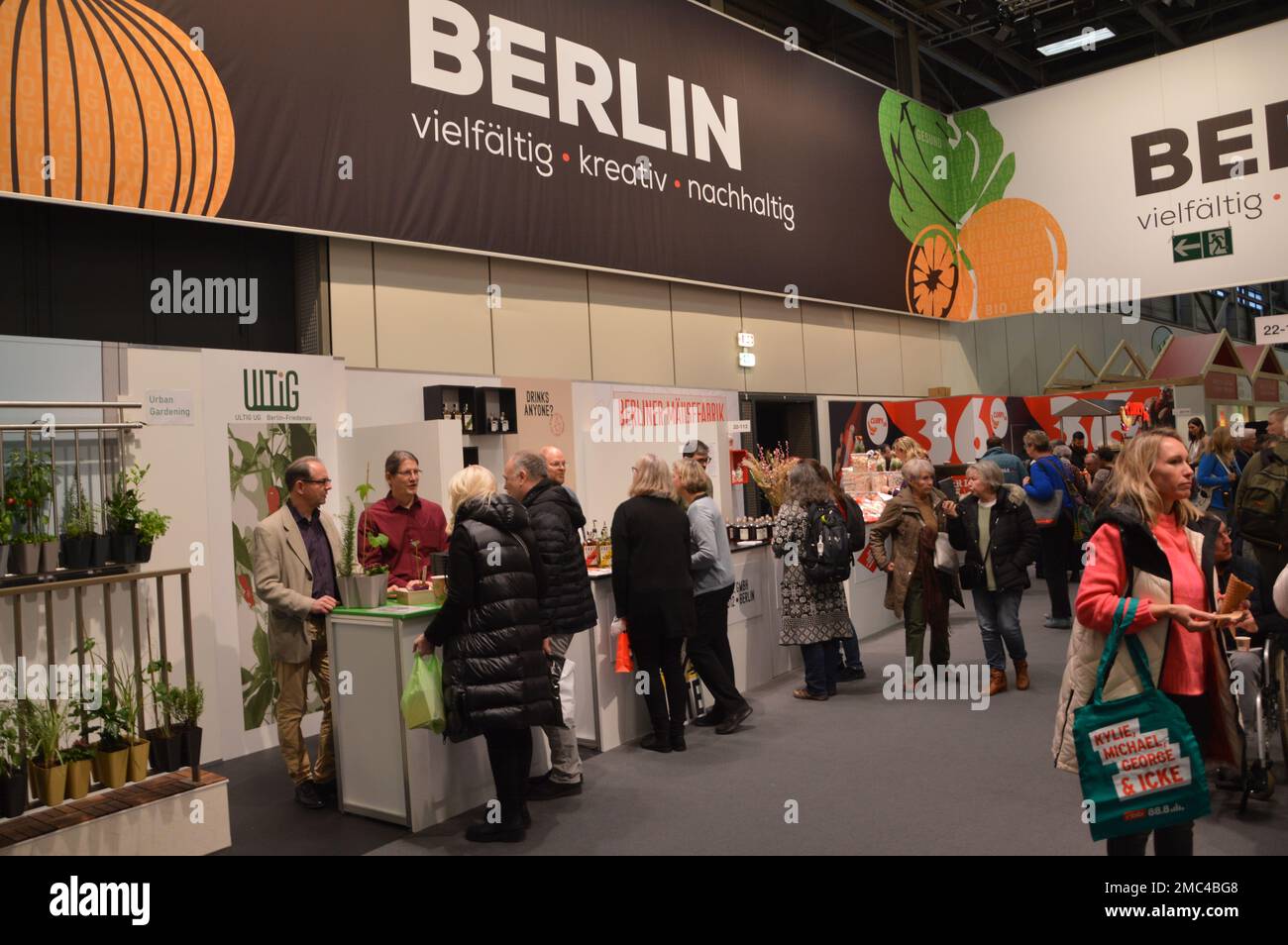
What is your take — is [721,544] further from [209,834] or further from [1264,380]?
[1264,380]

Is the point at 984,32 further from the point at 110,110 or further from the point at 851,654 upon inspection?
the point at 110,110

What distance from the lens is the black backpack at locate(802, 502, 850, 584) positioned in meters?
5.59

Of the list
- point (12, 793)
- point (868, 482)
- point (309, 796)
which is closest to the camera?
point (12, 793)

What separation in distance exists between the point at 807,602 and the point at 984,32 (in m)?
9.62

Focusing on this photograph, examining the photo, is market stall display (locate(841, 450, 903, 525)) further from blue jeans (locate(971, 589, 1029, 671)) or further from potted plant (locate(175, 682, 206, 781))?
potted plant (locate(175, 682, 206, 781))

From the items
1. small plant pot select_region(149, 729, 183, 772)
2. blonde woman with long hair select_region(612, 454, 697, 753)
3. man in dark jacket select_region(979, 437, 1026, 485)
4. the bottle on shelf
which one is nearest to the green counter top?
small plant pot select_region(149, 729, 183, 772)

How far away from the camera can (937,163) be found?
484 inches

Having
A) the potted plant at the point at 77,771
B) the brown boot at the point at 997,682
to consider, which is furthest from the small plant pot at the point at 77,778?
the brown boot at the point at 997,682

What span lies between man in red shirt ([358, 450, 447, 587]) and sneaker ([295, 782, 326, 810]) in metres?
0.97

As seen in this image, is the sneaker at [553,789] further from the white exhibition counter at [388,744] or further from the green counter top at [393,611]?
the green counter top at [393,611]

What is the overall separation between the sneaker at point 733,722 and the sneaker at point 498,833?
62.8 inches

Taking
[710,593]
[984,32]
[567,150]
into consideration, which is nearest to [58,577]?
[710,593]

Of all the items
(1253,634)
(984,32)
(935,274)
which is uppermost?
(984,32)

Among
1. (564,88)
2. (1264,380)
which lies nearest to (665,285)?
(564,88)
